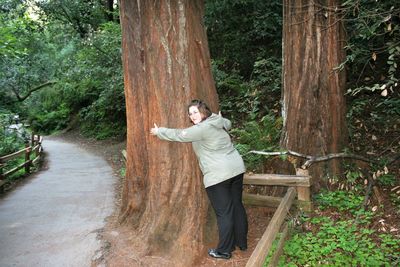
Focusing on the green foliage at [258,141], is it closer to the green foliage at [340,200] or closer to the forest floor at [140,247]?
the forest floor at [140,247]

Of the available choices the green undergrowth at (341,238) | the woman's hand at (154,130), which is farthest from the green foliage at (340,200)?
the woman's hand at (154,130)

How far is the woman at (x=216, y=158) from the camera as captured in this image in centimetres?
479

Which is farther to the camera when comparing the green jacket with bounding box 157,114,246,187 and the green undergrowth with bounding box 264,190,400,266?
the green undergrowth with bounding box 264,190,400,266

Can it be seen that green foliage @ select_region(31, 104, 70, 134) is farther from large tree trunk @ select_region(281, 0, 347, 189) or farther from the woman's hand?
the woman's hand

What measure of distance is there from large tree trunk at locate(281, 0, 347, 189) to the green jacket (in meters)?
2.38

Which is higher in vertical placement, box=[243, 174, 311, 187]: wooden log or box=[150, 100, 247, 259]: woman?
box=[150, 100, 247, 259]: woman

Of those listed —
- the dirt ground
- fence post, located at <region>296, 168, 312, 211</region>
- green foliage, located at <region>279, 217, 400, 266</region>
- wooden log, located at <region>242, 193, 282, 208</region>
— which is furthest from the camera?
wooden log, located at <region>242, 193, 282, 208</region>

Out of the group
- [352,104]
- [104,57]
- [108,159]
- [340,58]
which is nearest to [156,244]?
[340,58]

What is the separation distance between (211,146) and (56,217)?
401 cm

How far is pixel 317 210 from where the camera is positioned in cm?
632

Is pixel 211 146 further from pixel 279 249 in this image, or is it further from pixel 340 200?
pixel 340 200

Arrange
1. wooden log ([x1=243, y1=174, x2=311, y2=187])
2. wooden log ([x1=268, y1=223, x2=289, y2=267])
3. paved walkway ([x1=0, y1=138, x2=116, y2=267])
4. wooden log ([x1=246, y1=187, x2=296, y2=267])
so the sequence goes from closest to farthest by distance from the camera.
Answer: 1. wooden log ([x1=246, y1=187, x2=296, y2=267])
2. wooden log ([x1=268, y1=223, x2=289, y2=267])
3. paved walkway ([x1=0, y1=138, x2=116, y2=267])
4. wooden log ([x1=243, y1=174, x2=311, y2=187])

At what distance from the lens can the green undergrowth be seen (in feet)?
16.8

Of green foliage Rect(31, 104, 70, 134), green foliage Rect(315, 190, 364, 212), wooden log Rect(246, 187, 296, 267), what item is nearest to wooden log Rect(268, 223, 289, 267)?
wooden log Rect(246, 187, 296, 267)
